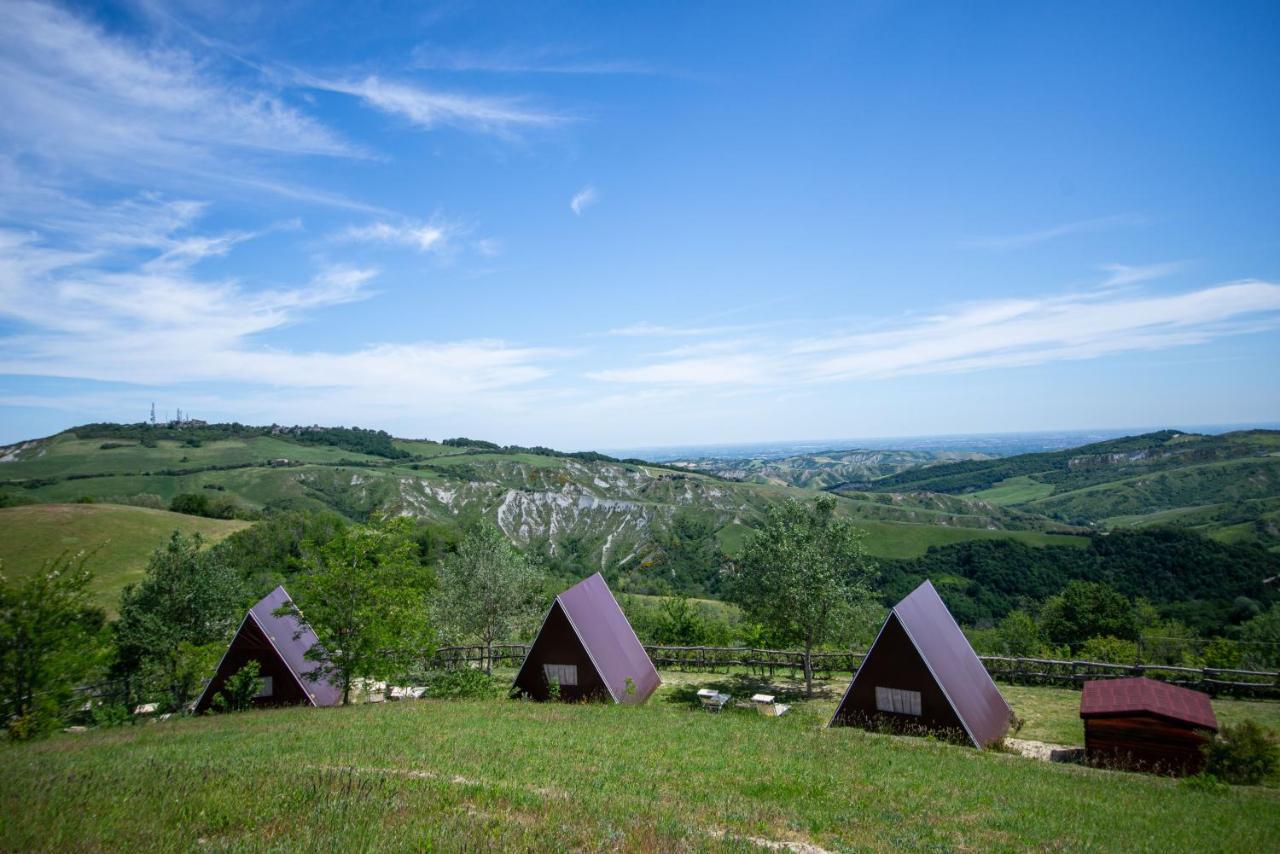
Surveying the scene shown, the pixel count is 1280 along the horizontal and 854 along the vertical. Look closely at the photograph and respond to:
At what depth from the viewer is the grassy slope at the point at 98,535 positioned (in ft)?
237

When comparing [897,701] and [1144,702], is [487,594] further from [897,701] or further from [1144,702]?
[1144,702]

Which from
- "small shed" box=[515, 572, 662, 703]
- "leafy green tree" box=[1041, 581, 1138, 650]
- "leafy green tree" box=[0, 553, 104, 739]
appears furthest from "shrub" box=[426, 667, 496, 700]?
"leafy green tree" box=[1041, 581, 1138, 650]

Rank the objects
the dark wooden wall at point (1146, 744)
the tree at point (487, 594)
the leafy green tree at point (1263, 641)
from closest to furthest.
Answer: the dark wooden wall at point (1146, 744) → the leafy green tree at point (1263, 641) → the tree at point (487, 594)

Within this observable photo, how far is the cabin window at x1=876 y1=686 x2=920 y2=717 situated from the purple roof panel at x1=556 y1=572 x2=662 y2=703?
9.71 metres

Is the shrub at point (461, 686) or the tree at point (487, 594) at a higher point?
the tree at point (487, 594)

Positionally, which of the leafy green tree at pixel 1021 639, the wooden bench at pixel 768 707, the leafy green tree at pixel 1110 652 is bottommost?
the leafy green tree at pixel 1021 639

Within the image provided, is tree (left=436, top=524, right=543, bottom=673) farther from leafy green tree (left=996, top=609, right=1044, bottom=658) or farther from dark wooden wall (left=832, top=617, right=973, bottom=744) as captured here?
leafy green tree (left=996, top=609, right=1044, bottom=658)

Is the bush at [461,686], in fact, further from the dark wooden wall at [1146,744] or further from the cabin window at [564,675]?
the dark wooden wall at [1146,744]

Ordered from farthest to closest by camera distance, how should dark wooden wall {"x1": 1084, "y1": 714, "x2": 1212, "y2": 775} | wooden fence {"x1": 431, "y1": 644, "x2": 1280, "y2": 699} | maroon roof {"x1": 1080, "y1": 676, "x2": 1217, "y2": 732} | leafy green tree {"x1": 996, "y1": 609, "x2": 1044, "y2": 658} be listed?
leafy green tree {"x1": 996, "y1": 609, "x2": 1044, "y2": 658}
wooden fence {"x1": 431, "y1": 644, "x2": 1280, "y2": 699}
maroon roof {"x1": 1080, "y1": 676, "x2": 1217, "y2": 732}
dark wooden wall {"x1": 1084, "y1": 714, "x2": 1212, "y2": 775}

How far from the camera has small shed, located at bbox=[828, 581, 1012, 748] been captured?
20312 mm

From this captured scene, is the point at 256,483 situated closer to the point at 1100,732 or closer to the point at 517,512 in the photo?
the point at 517,512

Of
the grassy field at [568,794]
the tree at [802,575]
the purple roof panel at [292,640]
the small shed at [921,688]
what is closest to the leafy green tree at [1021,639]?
the tree at [802,575]

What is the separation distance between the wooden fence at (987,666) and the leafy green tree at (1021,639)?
732 cm

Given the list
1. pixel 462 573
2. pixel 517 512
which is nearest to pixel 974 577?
pixel 517 512
